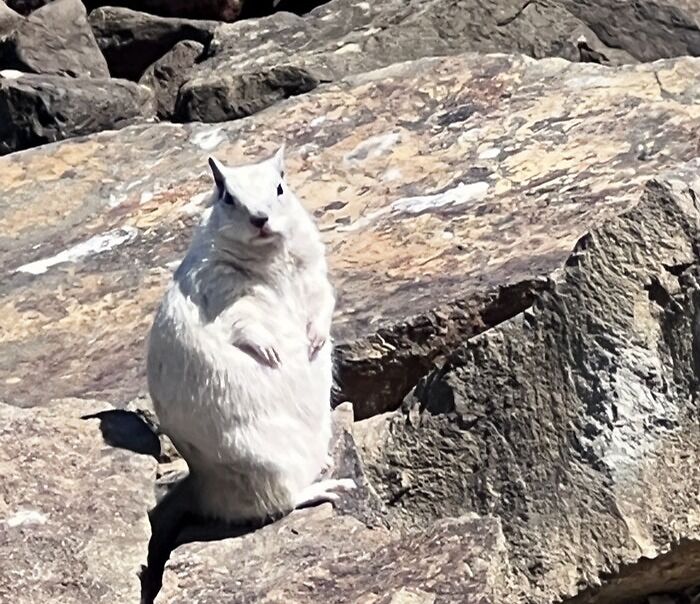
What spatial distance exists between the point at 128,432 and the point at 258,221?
3.38 ft

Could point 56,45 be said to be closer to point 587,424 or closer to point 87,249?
point 87,249

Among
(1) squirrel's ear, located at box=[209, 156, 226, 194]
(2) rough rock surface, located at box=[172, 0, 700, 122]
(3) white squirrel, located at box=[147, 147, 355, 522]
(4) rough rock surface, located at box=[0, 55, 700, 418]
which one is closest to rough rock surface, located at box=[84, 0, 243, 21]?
(2) rough rock surface, located at box=[172, 0, 700, 122]

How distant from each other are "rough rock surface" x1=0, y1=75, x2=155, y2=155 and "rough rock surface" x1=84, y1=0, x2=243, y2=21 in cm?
243

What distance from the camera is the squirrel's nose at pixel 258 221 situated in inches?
195

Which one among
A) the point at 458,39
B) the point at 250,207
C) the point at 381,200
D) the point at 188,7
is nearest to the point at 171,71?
the point at 188,7

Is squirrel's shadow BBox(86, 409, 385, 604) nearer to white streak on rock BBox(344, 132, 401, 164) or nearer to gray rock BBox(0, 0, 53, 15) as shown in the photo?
white streak on rock BBox(344, 132, 401, 164)

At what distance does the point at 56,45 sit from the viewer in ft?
36.4

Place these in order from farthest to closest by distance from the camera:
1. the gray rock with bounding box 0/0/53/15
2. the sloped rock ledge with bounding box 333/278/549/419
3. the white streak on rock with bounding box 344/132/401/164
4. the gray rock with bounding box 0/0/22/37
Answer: the gray rock with bounding box 0/0/53/15, the gray rock with bounding box 0/0/22/37, the white streak on rock with bounding box 344/132/401/164, the sloped rock ledge with bounding box 333/278/549/419

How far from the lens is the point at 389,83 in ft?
27.3

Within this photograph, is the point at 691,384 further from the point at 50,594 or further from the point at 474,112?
the point at 474,112

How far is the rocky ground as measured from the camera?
4820 millimetres

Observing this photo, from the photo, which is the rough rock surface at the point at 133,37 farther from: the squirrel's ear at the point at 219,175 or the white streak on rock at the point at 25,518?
the white streak on rock at the point at 25,518

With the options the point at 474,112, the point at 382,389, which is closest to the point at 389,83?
the point at 474,112

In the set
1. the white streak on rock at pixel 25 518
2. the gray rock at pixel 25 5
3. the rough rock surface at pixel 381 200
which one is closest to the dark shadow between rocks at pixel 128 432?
the white streak on rock at pixel 25 518
